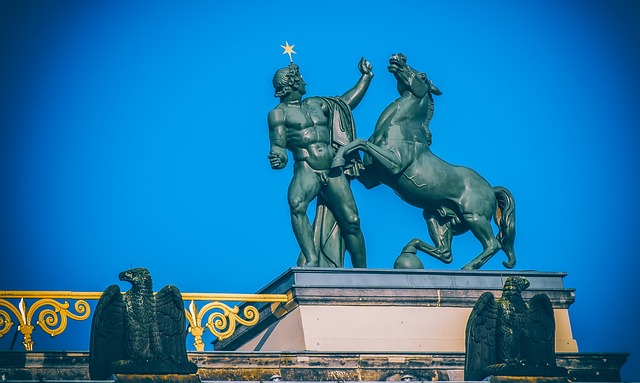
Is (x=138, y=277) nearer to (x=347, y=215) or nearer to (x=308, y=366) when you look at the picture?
(x=308, y=366)

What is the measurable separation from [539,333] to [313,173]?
5.91 metres

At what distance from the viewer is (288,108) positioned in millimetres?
32406

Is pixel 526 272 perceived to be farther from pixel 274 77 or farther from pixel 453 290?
pixel 274 77

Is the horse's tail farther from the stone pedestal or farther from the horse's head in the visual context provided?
the horse's head

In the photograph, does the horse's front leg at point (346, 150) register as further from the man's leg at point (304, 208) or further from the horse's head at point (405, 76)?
the horse's head at point (405, 76)

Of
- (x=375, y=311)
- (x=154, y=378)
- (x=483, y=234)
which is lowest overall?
(x=154, y=378)

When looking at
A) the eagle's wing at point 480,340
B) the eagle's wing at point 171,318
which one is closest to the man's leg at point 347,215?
the eagle's wing at point 480,340

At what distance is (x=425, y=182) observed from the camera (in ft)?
107

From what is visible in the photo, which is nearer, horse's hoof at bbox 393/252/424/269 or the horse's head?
horse's hoof at bbox 393/252/424/269

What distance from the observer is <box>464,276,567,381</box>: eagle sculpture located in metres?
27.2

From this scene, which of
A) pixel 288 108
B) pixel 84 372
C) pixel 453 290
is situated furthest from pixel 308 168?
pixel 84 372

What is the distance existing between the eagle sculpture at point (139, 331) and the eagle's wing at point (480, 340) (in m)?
3.92

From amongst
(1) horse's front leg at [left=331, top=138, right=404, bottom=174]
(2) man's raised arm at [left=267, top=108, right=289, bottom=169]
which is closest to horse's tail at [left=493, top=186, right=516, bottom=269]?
(1) horse's front leg at [left=331, top=138, right=404, bottom=174]

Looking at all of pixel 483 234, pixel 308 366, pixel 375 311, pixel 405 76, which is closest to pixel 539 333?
pixel 308 366
